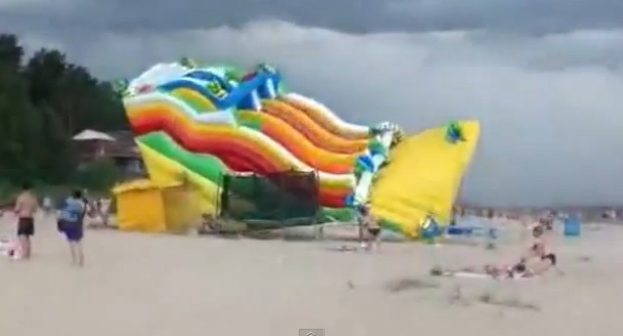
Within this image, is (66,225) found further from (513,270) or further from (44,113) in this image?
(44,113)

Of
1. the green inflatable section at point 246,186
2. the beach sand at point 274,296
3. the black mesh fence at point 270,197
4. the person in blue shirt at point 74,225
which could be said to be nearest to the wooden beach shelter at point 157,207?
the green inflatable section at point 246,186

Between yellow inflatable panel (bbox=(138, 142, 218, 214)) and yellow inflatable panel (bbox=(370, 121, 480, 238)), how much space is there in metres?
3.36

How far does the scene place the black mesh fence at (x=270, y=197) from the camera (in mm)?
24125

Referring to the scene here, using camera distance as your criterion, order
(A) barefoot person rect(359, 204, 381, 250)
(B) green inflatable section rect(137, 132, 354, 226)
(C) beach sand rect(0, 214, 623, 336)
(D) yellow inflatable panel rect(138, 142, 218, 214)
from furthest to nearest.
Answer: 1. (D) yellow inflatable panel rect(138, 142, 218, 214)
2. (B) green inflatable section rect(137, 132, 354, 226)
3. (A) barefoot person rect(359, 204, 381, 250)
4. (C) beach sand rect(0, 214, 623, 336)

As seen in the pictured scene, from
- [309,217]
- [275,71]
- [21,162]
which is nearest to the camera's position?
[309,217]

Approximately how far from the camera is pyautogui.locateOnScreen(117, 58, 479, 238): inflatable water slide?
24.2m

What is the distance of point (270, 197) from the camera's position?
78.9 ft

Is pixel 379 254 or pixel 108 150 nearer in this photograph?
pixel 379 254

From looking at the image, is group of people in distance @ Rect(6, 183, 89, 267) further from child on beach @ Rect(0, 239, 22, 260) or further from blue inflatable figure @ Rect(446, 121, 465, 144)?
blue inflatable figure @ Rect(446, 121, 465, 144)

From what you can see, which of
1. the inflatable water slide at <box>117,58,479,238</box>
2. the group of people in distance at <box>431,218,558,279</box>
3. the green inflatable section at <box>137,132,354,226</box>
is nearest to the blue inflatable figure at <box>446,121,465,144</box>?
the inflatable water slide at <box>117,58,479,238</box>

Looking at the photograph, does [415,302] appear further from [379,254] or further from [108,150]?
[108,150]

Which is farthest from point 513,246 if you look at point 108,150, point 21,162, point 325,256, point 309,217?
point 108,150

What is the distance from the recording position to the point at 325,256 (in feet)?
63.9

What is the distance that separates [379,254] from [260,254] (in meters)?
2.39
